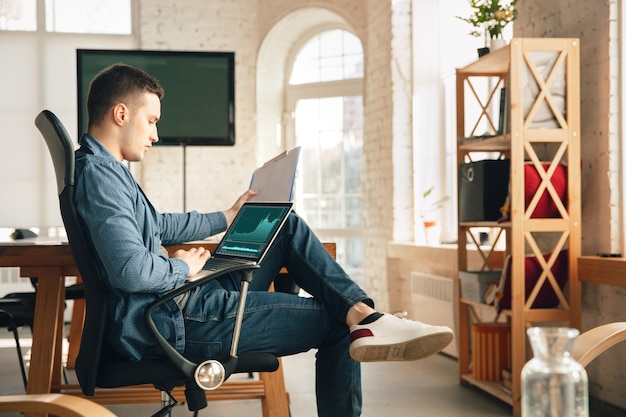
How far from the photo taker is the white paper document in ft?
8.76

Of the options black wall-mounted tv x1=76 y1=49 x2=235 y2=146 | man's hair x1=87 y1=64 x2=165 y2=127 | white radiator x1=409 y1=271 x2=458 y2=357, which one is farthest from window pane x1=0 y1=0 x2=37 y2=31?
man's hair x1=87 y1=64 x2=165 y2=127

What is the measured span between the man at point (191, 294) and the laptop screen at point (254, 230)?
97 millimetres

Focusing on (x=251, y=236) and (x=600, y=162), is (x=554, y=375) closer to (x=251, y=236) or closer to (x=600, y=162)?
(x=251, y=236)

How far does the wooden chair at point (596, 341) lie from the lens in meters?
2.00

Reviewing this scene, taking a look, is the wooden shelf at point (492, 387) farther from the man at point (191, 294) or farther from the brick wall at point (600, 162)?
the man at point (191, 294)

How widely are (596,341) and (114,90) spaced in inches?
60.3

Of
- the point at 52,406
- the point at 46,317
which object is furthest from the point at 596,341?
the point at 46,317

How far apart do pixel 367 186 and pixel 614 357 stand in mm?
3710

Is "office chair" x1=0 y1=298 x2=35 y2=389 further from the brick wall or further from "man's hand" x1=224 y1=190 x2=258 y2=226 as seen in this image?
the brick wall

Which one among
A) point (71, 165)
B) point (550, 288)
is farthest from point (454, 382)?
point (71, 165)

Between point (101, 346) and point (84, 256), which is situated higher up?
point (84, 256)

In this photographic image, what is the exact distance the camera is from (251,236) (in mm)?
2557

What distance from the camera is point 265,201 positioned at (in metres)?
2.82

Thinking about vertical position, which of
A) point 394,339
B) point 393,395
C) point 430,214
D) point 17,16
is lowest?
point 393,395
